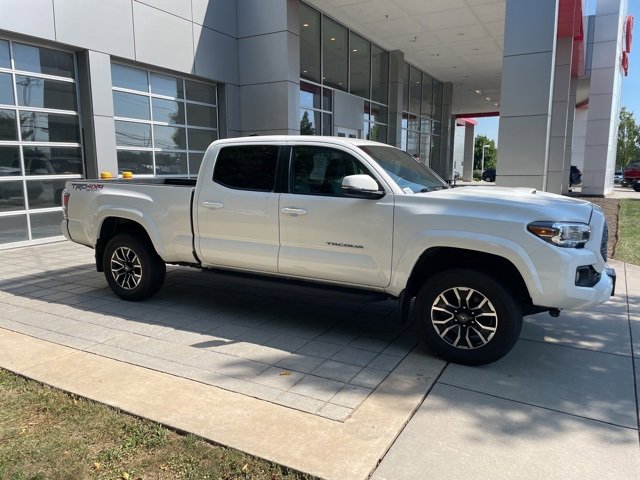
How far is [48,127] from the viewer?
10.4 m

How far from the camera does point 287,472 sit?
2820mm

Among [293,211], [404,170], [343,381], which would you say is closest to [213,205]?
[293,211]

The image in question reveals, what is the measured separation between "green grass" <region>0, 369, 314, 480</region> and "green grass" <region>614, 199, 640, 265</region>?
8476 mm

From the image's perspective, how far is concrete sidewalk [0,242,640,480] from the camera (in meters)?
Answer: 3.01

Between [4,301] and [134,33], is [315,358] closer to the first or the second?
[4,301]

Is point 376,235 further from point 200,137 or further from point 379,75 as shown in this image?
point 379,75

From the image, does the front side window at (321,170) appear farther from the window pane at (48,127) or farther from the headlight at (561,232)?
the window pane at (48,127)

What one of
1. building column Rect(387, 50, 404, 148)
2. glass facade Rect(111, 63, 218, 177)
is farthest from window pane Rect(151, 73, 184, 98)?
building column Rect(387, 50, 404, 148)

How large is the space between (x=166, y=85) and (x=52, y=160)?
12.1 ft

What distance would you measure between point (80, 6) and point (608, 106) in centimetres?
2218

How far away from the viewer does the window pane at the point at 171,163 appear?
42.0ft

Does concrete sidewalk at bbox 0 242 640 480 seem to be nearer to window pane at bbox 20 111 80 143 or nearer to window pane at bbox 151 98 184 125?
window pane at bbox 20 111 80 143

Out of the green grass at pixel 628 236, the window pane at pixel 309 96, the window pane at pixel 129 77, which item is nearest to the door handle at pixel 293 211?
the green grass at pixel 628 236

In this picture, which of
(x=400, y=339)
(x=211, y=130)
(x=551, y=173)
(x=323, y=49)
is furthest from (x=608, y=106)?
(x=400, y=339)
